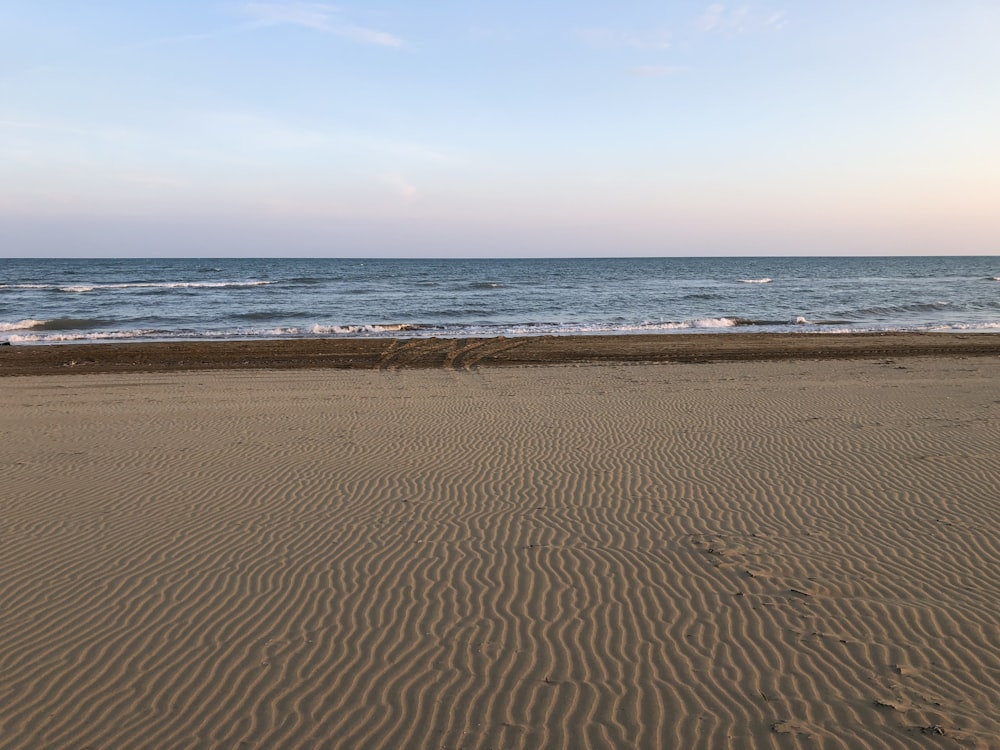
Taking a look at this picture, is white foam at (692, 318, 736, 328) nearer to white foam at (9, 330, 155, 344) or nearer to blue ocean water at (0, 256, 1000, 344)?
blue ocean water at (0, 256, 1000, 344)

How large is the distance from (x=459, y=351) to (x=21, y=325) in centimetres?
1971

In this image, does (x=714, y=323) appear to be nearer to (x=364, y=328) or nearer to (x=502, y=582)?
(x=364, y=328)

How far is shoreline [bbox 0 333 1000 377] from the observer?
1944 cm

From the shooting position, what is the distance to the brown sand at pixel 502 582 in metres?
4.54

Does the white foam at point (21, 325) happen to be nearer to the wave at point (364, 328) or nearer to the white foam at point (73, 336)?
the white foam at point (73, 336)

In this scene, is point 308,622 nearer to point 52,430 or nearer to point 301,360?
point 52,430

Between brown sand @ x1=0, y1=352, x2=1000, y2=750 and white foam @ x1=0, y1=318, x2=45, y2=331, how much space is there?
761 inches

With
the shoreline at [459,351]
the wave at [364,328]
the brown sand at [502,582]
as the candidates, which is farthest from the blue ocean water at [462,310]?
the brown sand at [502,582]

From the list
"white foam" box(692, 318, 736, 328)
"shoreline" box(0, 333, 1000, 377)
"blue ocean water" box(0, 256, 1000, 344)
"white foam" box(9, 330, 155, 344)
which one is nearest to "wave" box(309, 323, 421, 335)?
"blue ocean water" box(0, 256, 1000, 344)

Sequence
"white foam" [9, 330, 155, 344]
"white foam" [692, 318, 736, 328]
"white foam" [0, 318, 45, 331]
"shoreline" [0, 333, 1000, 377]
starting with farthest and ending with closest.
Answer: "white foam" [692, 318, 736, 328] < "white foam" [0, 318, 45, 331] < "white foam" [9, 330, 155, 344] < "shoreline" [0, 333, 1000, 377]

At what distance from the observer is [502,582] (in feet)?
21.0

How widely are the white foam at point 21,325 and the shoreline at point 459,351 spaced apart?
639cm

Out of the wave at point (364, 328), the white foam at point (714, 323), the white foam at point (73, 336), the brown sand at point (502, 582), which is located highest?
the white foam at point (714, 323)

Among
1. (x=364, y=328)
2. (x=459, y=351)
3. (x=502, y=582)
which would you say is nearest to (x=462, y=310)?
(x=364, y=328)
